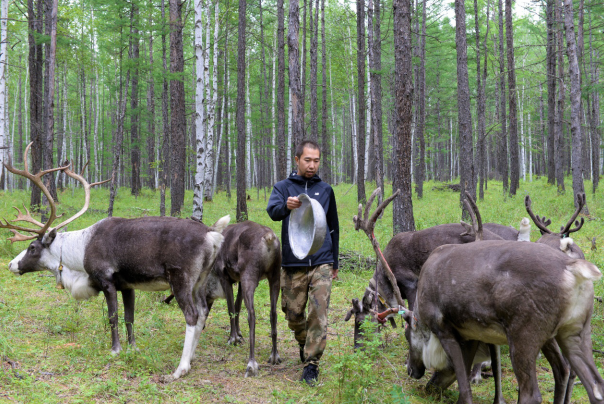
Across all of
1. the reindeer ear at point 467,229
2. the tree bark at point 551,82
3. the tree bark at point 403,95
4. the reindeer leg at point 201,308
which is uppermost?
the tree bark at point 551,82

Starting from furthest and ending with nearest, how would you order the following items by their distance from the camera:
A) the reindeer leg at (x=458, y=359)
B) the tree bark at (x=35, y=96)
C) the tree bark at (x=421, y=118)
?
1. the tree bark at (x=421, y=118)
2. the tree bark at (x=35, y=96)
3. the reindeer leg at (x=458, y=359)

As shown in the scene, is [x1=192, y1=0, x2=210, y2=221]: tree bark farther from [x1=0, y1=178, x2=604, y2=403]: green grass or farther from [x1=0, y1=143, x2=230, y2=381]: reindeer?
[x1=0, y1=143, x2=230, y2=381]: reindeer

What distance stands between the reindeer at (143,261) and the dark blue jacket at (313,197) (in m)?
0.92

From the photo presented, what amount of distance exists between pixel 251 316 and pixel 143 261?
1.49 metres

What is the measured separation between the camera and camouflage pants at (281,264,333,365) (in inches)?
197

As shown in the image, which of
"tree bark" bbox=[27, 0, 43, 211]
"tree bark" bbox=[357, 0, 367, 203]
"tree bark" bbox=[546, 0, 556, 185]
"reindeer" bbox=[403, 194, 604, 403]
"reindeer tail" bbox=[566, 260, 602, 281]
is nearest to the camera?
"reindeer tail" bbox=[566, 260, 602, 281]

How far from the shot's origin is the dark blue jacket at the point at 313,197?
16.8 ft

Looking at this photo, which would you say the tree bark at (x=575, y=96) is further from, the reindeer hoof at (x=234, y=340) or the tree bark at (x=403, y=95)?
the reindeer hoof at (x=234, y=340)

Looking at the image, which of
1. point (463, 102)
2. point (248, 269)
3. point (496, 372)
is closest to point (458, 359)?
point (496, 372)

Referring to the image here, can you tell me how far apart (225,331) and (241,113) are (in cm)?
1110

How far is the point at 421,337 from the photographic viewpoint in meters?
4.55

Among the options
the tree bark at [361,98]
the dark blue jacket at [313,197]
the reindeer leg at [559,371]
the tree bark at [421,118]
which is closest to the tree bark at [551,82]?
the tree bark at [421,118]

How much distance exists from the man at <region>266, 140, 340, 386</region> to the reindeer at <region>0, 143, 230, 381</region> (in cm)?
100

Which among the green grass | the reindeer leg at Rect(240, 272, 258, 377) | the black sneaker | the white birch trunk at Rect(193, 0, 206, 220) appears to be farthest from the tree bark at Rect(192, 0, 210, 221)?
the black sneaker
